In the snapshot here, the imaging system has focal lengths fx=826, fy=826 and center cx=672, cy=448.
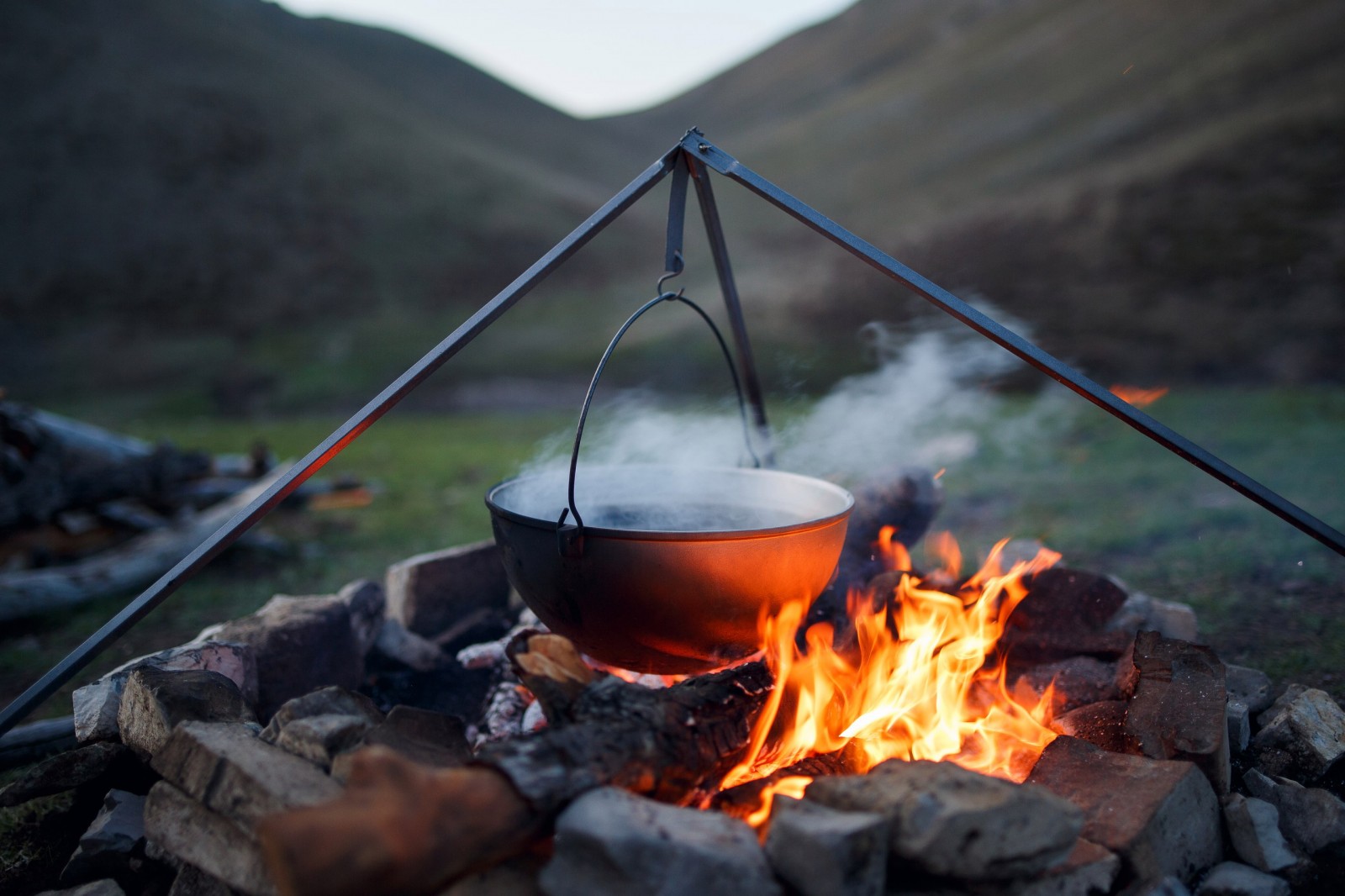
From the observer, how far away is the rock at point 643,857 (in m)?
1.37

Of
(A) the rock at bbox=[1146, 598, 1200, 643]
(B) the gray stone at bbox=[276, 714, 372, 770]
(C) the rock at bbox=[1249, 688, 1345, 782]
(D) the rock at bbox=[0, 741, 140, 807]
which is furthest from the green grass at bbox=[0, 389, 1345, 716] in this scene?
(B) the gray stone at bbox=[276, 714, 372, 770]

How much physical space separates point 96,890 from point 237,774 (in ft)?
1.60

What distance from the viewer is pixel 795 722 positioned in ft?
6.82

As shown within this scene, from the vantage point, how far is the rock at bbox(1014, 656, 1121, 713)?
2357 mm

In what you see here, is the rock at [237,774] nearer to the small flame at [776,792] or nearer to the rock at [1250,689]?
the small flame at [776,792]

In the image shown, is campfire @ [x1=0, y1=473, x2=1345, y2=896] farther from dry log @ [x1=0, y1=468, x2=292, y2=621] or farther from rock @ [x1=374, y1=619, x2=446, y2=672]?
dry log @ [x1=0, y1=468, x2=292, y2=621]

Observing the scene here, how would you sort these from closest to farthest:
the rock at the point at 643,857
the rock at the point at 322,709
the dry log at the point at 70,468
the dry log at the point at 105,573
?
the rock at the point at 643,857, the rock at the point at 322,709, the dry log at the point at 105,573, the dry log at the point at 70,468

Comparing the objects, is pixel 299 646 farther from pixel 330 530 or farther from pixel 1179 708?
pixel 330 530

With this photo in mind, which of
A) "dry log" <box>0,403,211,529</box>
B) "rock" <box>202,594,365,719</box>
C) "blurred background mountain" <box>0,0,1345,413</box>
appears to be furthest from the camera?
"blurred background mountain" <box>0,0,1345,413</box>

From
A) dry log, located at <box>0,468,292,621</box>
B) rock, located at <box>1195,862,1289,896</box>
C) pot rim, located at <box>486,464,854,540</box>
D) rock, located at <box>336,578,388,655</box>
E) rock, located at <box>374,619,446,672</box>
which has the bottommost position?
dry log, located at <box>0,468,292,621</box>

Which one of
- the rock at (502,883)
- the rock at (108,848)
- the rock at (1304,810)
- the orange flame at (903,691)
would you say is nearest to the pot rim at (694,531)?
the orange flame at (903,691)

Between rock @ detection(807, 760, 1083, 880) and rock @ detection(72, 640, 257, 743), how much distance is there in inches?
68.2

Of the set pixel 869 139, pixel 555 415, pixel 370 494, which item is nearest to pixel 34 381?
pixel 555 415

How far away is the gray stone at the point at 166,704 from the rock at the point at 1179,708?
2.25 m
